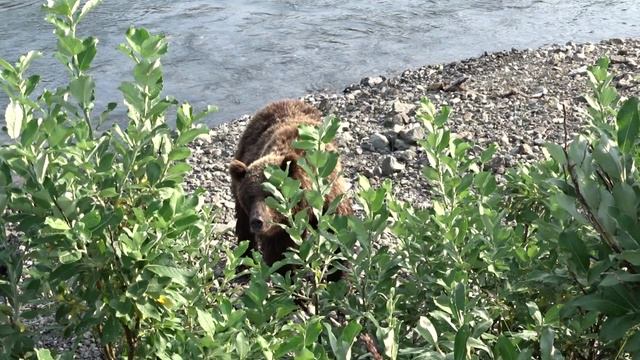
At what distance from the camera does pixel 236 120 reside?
788 cm

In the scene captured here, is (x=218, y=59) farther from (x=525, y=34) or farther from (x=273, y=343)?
(x=273, y=343)

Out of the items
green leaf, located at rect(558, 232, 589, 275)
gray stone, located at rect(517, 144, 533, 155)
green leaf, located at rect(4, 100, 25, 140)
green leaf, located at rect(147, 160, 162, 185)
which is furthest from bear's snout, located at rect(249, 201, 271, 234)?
green leaf, located at rect(558, 232, 589, 275)

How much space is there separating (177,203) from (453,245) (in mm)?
647

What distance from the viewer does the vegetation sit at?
175 centimetres

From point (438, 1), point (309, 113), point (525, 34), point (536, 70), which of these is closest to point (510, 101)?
point (536, 70)

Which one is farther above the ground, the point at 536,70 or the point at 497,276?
the point at 497,276

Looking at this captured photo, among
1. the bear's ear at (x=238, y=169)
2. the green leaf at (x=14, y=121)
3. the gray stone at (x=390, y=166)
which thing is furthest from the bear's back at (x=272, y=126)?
the green leaf at (x=14, y=121)

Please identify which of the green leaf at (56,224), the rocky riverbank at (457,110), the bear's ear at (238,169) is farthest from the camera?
the rocky riverbank at (457,110)

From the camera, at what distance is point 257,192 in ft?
15.4

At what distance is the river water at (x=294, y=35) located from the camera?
29.7 ft

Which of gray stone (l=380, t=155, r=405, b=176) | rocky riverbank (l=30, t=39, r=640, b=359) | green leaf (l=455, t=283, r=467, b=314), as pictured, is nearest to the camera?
green leaf (l=455, t=283, r=467, b=314)

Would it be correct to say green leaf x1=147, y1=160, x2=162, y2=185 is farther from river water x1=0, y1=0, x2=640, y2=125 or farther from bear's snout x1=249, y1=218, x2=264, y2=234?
river water x1=0, y1=0, x2=640, y2=125

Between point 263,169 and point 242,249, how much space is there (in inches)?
68.7

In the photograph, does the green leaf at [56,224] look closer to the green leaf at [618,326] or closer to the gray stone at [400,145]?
the green leaf at [618,326]
